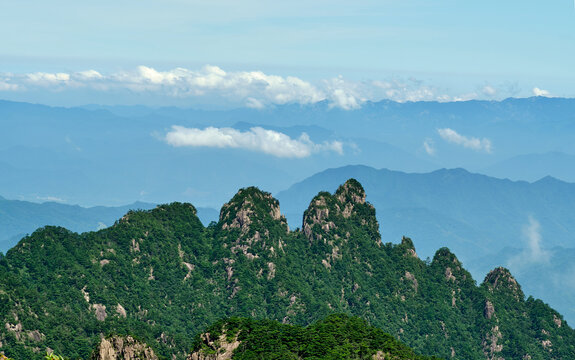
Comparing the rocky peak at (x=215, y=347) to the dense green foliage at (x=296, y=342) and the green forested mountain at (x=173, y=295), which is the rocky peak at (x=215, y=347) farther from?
the green forested mountain at (x=173, y=295)

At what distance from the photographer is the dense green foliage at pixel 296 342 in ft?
366

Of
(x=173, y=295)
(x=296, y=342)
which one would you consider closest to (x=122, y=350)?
(x=296, y=342)

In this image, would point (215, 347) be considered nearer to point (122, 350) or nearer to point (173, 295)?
point (122, 350)

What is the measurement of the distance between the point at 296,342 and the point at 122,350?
2531 centimetres

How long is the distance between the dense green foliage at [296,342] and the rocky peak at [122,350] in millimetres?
7133

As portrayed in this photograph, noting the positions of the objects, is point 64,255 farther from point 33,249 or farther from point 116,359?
point 116,359

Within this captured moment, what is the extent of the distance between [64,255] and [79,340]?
34882mm

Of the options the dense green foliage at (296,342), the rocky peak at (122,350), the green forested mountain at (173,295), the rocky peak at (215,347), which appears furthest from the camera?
the green forested mountain at (173,295)

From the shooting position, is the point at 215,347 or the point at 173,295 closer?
the point at 215,347

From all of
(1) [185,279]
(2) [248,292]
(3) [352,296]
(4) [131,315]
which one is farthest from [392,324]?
(4) [131,315]

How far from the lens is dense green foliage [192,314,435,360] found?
11169 centimetres

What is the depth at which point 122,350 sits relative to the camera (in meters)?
109

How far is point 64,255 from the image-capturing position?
170 metres

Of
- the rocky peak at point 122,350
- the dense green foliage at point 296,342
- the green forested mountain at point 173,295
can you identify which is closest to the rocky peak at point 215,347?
the dense green foliage at point 296,342
